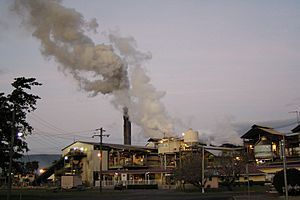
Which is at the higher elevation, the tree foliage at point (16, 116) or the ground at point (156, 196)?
the tree foliage at point (16, 116)

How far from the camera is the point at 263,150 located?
10106 cm

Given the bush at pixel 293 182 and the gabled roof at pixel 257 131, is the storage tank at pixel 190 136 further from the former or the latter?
the bush at pixel 293 182

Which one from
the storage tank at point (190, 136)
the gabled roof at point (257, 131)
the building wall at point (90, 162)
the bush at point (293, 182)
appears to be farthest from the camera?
the building wall at point (90, 162)

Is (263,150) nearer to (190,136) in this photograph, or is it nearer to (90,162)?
(190,136)

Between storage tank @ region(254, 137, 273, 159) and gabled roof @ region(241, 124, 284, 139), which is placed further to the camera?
gabled roof @ region(241, 124, 284, 139)

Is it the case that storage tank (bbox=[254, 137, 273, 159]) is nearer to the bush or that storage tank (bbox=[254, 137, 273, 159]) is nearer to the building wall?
the building wall

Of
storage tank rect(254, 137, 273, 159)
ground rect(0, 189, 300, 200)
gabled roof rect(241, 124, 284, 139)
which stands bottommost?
ground rect(0, 189, 300, 200)

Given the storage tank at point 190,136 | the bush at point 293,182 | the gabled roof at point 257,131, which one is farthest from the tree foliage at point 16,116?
the gabled roof at point 257,131

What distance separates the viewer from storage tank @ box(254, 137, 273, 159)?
99225 millimetres

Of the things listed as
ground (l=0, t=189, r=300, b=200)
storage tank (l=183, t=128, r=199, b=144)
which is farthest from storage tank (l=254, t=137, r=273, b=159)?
ground (l=0, t=189, r=300, b=200)

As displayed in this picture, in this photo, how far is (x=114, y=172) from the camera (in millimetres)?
99375

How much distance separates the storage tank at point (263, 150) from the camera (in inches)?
3906

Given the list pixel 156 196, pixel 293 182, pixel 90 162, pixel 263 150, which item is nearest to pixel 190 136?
pixel 263 150

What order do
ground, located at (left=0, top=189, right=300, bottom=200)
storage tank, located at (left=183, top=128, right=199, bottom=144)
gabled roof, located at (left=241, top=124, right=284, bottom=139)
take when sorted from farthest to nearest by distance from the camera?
gabled roof, located at (left=241, top=124, right=284, bottom=139) < storage tank, located at (left=183, top=128, right=199, bottom=144) < ground, located at (left=0, top=189, right=300, bottom=200)
